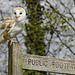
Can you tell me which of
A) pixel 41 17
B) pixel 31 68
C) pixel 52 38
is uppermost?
pixel 41 17

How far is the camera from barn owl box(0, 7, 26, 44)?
3.32 meters

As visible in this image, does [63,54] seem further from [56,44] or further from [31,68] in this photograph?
[31,68]

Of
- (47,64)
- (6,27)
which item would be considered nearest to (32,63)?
(47,64)

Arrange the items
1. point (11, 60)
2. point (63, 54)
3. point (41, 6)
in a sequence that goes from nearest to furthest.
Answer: point (11, 60) → point (63, 54) → point (41, 6)

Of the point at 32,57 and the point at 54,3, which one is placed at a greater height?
the point at 54,3

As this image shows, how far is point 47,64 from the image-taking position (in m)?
2.83

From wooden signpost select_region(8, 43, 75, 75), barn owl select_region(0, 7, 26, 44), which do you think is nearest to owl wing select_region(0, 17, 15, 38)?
barn owl select_region(0, 7, 26, 44)

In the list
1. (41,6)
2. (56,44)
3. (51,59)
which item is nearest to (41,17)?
(41,6)

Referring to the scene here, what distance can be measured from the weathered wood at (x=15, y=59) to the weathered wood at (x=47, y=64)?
5 cm

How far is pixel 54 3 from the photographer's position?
24.6ft

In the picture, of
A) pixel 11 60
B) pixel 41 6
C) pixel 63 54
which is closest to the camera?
pixel 11 60

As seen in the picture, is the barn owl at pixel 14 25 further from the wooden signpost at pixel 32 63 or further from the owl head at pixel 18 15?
the wooden signpost at pixel 32 63

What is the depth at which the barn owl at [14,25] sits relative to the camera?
10.9 ft

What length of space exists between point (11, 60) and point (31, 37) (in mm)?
4334
